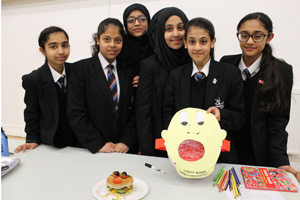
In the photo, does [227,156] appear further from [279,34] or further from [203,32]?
[279,34]

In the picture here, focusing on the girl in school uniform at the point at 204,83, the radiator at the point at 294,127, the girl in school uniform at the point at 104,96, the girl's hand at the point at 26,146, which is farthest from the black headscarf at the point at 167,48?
Answer: the radiator at the point at 294,127

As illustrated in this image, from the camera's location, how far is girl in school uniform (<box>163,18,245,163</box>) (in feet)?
4.36

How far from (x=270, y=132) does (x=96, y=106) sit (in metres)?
1.10

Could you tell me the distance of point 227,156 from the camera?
1.36 m

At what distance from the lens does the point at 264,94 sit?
1.37 metres

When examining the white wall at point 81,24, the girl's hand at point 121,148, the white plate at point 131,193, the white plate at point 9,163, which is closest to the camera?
the white plate at point 131,193

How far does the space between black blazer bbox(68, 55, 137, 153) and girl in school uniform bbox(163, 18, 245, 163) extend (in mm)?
364

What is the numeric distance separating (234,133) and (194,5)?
205cm

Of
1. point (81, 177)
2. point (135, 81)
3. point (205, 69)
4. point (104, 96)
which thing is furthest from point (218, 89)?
point (81, 177)

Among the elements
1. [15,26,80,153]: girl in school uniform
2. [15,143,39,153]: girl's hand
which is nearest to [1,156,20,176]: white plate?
[15,143,39,153]: girl's hand

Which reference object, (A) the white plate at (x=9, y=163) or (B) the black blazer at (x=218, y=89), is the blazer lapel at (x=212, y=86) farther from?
(A) the white plate at (x=9, y=163)

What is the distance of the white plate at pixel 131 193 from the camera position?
0.94 metres

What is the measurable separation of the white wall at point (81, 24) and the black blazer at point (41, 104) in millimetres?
2048

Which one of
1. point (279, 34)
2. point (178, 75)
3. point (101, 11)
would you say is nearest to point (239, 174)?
point (178, 75)
